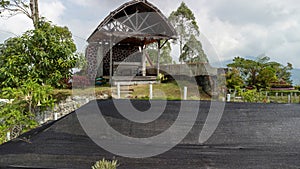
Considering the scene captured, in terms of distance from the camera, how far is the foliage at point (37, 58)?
19.1 feet

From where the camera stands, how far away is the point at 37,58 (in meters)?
6.04

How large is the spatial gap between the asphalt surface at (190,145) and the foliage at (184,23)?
500 inches

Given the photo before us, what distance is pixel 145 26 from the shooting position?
10.1m

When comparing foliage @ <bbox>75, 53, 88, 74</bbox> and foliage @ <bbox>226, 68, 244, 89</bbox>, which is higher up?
foliage @ <bbox>75, 53, 88, 74</bbox>

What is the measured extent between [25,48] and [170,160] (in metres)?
6.04

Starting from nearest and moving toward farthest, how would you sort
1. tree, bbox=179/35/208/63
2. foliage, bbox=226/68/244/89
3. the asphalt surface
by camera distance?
the asphalt surface < foliage, bbox=226/68/244/89 < tree, bbox=179/35/208/63

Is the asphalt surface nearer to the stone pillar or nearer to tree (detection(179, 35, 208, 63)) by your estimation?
the stone pillar

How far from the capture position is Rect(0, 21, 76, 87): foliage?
5.81 meters

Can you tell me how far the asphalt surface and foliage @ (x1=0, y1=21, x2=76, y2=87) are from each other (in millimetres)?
3936

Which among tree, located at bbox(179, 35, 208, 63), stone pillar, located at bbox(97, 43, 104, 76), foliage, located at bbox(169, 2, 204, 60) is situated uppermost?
foliage, located at bbox(169, 2, 204, 60)

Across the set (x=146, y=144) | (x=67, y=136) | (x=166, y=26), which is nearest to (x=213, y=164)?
(x=146, y=144)

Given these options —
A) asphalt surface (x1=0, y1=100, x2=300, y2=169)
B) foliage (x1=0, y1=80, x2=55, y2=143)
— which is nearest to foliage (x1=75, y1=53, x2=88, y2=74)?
foliage (x1=0, y1=80, x2=55, y2=143)

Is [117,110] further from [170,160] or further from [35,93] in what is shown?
[35,93]

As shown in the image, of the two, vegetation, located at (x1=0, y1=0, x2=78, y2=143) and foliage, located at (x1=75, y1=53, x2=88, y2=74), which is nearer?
vegetation, located at (x1=0, y1=0, x2=78, y2=143)
